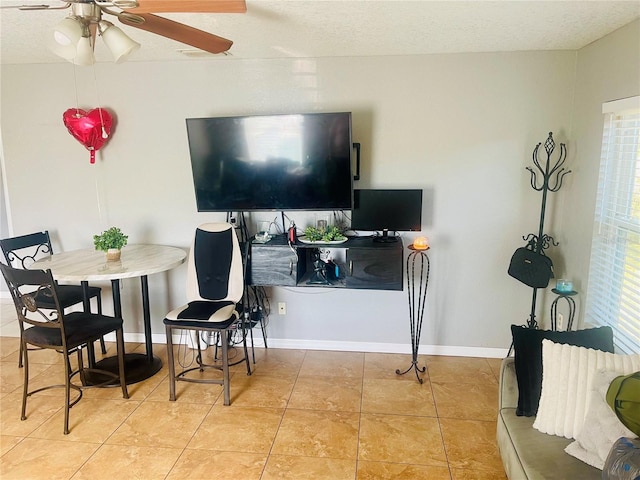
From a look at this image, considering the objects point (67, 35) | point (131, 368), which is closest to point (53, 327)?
point (131, 368)

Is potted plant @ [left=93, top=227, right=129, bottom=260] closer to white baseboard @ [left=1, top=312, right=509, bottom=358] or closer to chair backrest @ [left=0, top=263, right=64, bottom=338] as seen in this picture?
chair backrest @ [left=0, top=263, right=64, bottom=338]

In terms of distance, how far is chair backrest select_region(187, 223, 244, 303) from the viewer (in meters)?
3.14

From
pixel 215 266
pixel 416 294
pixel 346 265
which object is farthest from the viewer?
pixel 416 294

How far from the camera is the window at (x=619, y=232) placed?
2.44 metres

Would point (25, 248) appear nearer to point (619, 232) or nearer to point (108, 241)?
point (108, 241)

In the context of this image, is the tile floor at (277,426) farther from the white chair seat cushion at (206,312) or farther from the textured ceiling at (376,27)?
the textured ceiling at (376,27)

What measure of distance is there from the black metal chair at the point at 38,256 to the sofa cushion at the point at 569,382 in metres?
2.92

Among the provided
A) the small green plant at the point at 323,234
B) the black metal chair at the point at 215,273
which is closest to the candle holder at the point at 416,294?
the small green plant at the point at 323,234

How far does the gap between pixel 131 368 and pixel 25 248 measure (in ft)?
4.54

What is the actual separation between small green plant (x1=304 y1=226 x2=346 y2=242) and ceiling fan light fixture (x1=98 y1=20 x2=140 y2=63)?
1704 mm

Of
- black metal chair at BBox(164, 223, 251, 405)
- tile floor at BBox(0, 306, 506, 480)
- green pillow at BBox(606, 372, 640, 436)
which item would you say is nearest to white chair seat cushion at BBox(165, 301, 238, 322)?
black metal chair at BBox(164, 223, 251, 405)

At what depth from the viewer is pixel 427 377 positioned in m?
3.21

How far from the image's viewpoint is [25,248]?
3.70m

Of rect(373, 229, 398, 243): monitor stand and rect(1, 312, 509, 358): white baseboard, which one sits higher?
rect(373, 229, 398, 243): monitor stand
